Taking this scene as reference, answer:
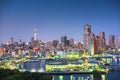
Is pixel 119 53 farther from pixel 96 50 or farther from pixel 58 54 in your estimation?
pixel 58 54

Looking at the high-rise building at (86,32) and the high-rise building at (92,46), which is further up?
the high-rise building at (86,32)

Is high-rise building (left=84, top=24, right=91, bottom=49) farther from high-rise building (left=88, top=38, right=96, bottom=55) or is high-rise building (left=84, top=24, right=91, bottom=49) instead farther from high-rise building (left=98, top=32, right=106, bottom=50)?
high-rise building (left=98, top=32, right=106, bottom=50)

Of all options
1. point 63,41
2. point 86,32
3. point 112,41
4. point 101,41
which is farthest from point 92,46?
point 63,41

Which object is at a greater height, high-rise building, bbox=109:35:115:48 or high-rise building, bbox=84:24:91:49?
high-rise building, bbox=84:24:91:49

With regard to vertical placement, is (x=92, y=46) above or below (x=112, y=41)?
below

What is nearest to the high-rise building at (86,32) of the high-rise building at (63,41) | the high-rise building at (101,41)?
the high-rise building at (101,41)

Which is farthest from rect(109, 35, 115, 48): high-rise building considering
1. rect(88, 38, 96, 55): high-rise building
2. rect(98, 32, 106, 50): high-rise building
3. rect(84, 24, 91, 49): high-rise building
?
rect(84, 24, 91, 49): high-rise building

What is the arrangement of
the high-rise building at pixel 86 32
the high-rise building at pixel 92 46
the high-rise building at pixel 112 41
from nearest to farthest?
the high-rise building at pixel 86 32 → the high-rise building at pixel 112 41 → the high-rise building at pixel 92 46

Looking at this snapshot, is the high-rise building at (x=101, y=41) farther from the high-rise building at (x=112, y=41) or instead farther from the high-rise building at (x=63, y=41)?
the high-rise building at (x=63, y=41)

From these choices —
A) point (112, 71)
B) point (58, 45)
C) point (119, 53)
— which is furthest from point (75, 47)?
point (112, 71)

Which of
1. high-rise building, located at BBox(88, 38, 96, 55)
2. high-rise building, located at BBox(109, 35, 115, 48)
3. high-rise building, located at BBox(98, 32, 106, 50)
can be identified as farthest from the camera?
high-rise building, located at BBox(98, 32, 106, 50)

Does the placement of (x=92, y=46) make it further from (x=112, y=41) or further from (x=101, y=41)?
(x=112, y=41)
